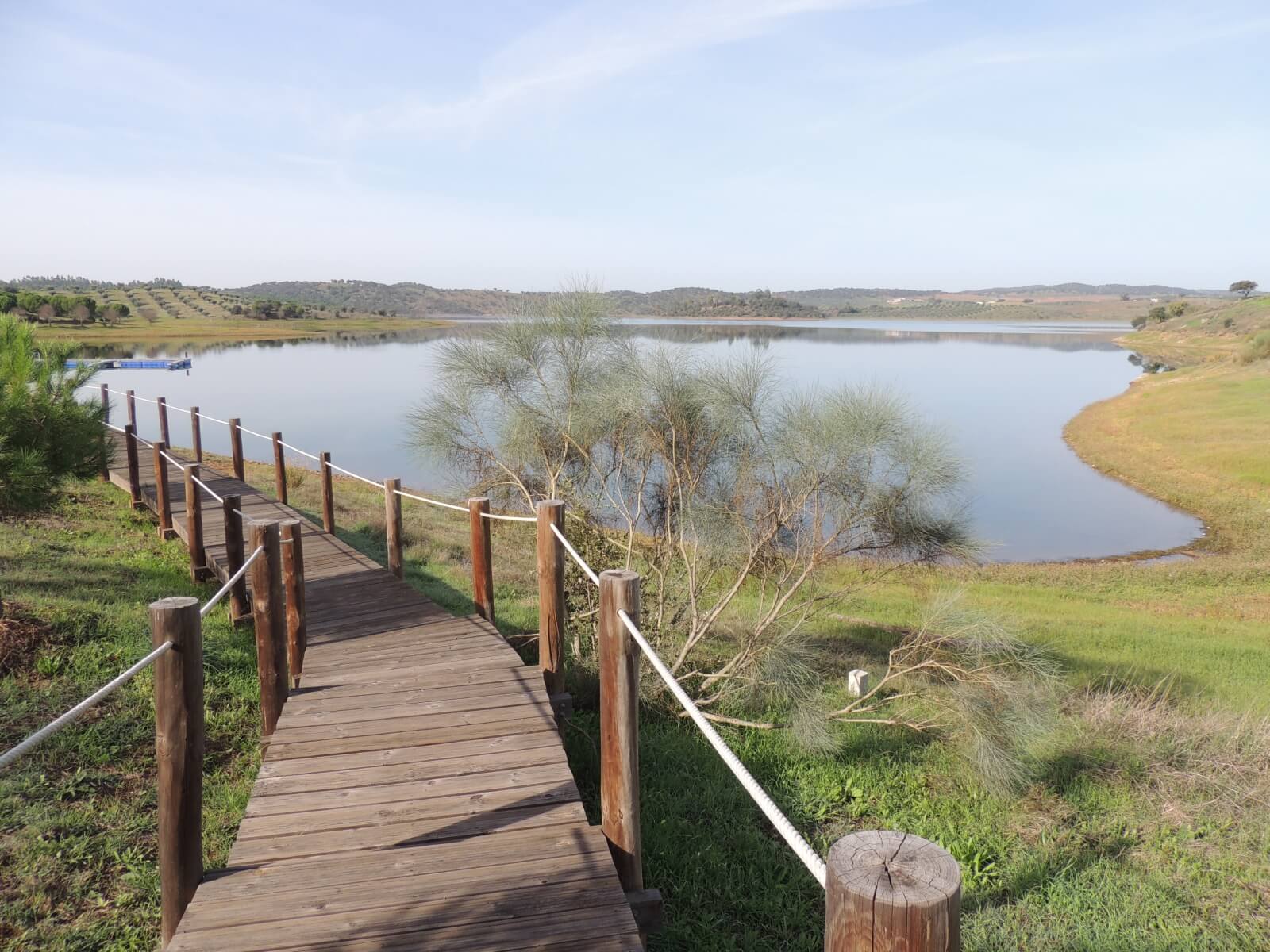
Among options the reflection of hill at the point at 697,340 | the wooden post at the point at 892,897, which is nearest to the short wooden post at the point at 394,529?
the reflection of hill at the point at 697,340

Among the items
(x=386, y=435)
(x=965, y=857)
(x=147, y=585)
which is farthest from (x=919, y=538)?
(x=386, y=435)

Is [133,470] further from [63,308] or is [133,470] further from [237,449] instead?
[63,308]

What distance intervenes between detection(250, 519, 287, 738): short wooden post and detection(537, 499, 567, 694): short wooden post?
1.35m

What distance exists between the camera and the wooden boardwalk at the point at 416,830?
2.57 meters

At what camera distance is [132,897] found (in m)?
3.40

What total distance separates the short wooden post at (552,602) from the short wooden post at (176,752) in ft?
7.30

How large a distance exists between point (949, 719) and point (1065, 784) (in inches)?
30.5

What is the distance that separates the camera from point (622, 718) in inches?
121

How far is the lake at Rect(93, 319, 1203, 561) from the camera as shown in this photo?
10.8 m

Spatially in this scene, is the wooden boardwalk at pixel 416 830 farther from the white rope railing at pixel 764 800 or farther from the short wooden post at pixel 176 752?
the white rope railing at pixel 764 800

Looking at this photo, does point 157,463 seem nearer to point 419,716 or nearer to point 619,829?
point 419,716

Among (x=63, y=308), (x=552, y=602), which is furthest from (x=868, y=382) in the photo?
(x=63, y=308)

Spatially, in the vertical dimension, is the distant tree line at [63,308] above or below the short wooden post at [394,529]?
above

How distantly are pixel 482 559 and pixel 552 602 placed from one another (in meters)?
1.35
